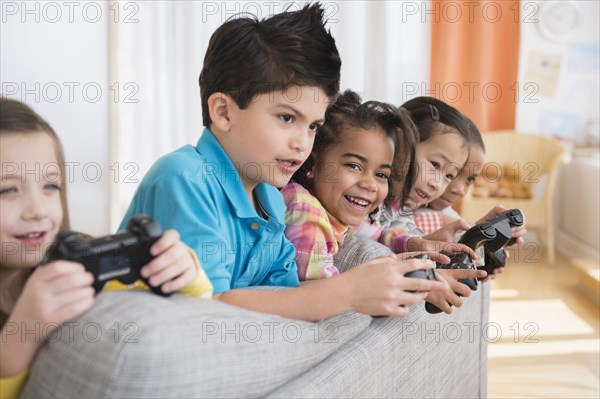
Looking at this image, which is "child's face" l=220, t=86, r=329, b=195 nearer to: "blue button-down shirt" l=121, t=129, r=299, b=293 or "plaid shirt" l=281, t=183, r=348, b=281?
"blue button-down shirt" l=121, t=129, r=299, b=293

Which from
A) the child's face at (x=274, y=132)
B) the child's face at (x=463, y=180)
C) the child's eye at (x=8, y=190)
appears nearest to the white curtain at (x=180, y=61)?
the child's face at (x=463, y=180)

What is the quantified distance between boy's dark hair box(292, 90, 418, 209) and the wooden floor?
1.15 m

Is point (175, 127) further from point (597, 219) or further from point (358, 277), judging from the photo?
point (358, 277)

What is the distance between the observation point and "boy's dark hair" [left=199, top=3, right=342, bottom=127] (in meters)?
1.28

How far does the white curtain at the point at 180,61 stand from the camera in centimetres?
441

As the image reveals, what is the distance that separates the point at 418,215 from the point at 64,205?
135 cm

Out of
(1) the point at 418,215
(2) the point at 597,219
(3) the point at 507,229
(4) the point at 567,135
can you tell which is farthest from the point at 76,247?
(4) the point at 567,135

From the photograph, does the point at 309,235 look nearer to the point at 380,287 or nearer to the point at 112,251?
the point at 380,287

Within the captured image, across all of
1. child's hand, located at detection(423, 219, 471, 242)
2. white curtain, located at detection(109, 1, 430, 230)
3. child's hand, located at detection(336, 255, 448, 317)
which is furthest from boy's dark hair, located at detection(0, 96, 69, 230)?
white curtain, located at detection(109, 1, 430, 230)

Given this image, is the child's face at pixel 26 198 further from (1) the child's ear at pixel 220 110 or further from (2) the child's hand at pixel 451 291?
(2) the child's hand at pixel 451 291

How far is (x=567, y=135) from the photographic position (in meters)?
4.96

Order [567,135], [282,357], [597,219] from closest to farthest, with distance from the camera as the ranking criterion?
1. [282,357]
2. [597,219]
3. [567,135]

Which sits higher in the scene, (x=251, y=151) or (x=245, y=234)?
(x=251, y=151)

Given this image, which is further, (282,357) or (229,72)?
(229,72)
